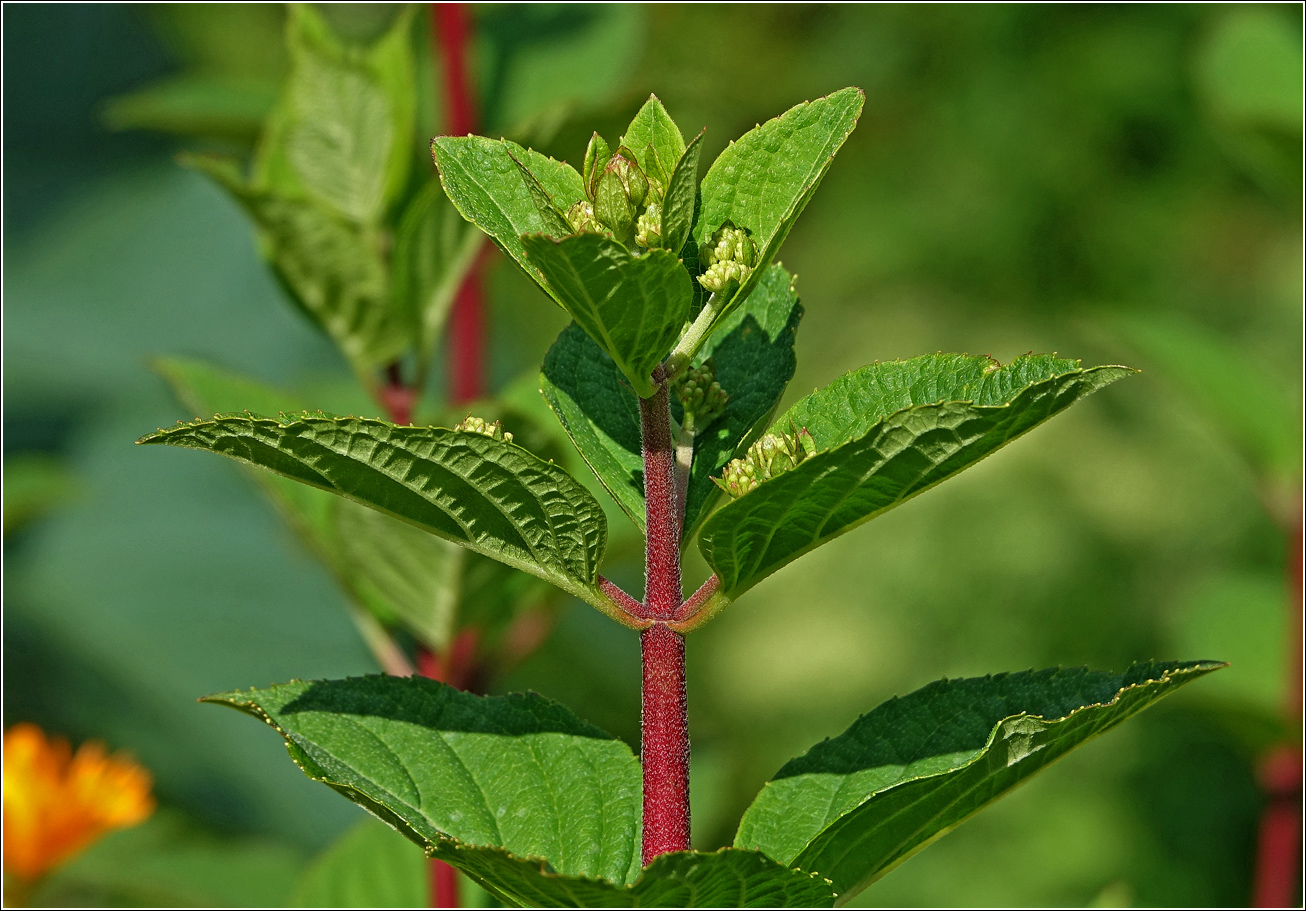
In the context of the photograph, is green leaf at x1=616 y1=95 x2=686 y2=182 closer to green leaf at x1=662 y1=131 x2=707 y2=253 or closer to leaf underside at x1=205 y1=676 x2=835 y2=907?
green leaf at x1=662 y1=131 x2=707 y2=253

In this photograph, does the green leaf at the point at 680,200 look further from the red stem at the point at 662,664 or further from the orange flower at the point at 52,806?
the orange flower at the point at 52,806

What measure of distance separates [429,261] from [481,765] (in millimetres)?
482

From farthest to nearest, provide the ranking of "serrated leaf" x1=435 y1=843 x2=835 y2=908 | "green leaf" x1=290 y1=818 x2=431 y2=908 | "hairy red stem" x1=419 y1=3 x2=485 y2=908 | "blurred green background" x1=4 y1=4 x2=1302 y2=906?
"blurred green background" x1=4 y1=4 x2=1302 y2=906 < "hairy red stem" x1=419 y1=3 x2=485 y2=908 < "green leaf" x1=290 y1=818 x2=431 y2=908 < "serrated leaf" x1=435 y1=843 x2=835 y2=908

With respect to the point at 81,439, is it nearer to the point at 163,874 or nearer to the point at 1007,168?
the point at 163,874

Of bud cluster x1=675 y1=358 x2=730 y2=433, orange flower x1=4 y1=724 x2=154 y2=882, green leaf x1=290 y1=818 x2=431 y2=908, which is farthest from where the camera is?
orange flower x1=4 y1=724 x2=154 y2=882

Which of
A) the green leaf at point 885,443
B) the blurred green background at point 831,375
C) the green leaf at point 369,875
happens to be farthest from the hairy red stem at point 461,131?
the green leaf at point 885,443

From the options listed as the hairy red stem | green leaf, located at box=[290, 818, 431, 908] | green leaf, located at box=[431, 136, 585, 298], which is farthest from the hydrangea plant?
the hairy red stem

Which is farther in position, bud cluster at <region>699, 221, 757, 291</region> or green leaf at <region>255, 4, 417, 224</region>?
green leaf at <region>255, 4, 417, 224</region>

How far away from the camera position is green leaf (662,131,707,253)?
412 millimetres

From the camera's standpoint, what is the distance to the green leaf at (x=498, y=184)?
45 centimetres

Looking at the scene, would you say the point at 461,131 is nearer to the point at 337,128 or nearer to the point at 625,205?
the point at 337,128

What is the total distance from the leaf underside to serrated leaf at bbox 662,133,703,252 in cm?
20

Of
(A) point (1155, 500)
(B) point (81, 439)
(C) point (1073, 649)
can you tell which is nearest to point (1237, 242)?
(A) point (1155, 500)

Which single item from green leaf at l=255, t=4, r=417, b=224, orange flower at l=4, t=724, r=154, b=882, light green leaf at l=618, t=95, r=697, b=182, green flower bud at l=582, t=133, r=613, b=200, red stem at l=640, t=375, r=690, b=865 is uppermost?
green leaf at l=255, t=4, r=417, b=224
